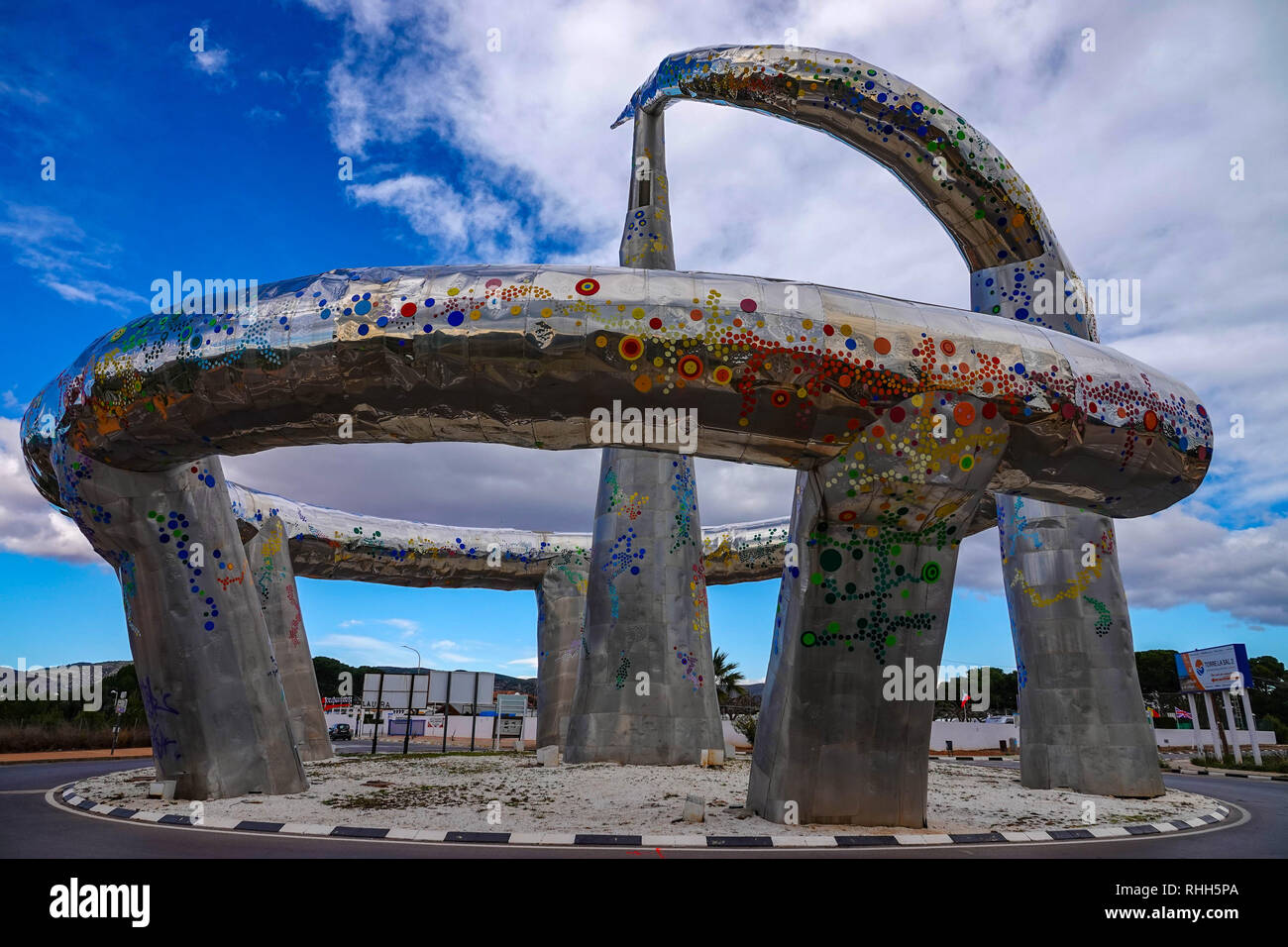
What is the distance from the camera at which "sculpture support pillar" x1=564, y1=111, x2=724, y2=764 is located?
17.6 m

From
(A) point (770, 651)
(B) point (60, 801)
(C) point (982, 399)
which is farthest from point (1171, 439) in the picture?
(B) point (60, 801)

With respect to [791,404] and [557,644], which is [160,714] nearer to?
[791,404]

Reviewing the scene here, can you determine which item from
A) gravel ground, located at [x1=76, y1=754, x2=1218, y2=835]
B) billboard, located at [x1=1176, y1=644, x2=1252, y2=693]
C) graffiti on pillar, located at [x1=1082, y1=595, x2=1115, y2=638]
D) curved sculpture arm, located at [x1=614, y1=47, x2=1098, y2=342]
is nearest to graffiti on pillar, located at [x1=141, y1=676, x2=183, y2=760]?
gravel ground, located at [x1=76, y1=754, x2=1218, y2=835]

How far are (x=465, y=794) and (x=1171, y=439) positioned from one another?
10564 millimetres

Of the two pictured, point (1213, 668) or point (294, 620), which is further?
point (1213, 668)

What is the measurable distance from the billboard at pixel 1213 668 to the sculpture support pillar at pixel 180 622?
84.3ft

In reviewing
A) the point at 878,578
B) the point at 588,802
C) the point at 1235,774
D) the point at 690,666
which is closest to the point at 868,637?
the point at 878,578

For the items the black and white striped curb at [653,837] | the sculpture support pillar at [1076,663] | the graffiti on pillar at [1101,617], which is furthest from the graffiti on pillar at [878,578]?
the graffiti on pillar at [1101,617]

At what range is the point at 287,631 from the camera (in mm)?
20906

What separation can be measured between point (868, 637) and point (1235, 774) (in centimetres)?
1924

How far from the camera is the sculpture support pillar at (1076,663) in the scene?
1374cm

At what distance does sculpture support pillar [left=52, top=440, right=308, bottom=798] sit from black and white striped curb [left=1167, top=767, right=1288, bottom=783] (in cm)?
2204

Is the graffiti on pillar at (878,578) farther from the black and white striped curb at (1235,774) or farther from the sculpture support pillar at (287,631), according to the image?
the black and white striped curb at (1235,774)

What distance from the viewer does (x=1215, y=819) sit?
1152cm
